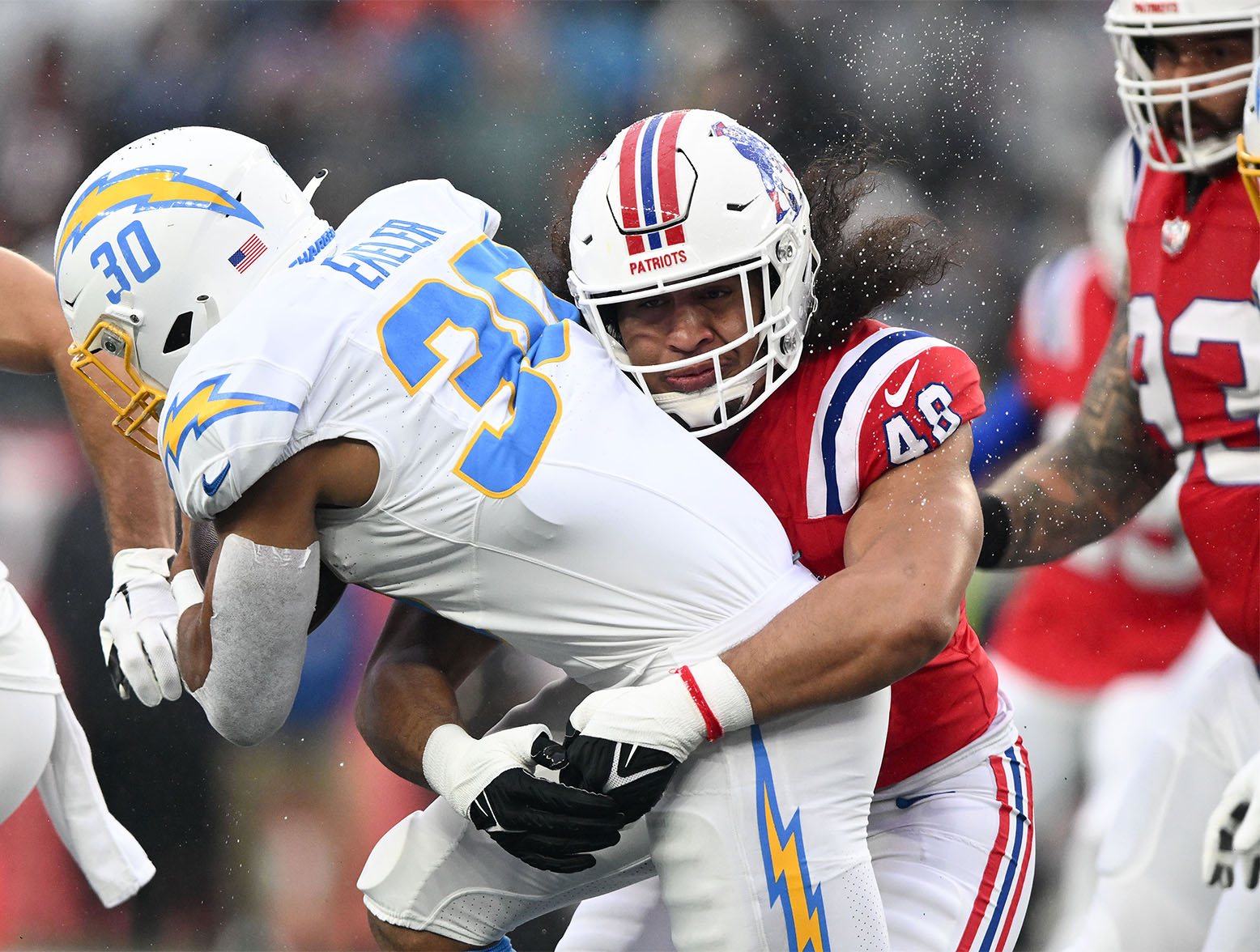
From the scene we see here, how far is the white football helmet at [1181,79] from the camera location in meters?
2.29

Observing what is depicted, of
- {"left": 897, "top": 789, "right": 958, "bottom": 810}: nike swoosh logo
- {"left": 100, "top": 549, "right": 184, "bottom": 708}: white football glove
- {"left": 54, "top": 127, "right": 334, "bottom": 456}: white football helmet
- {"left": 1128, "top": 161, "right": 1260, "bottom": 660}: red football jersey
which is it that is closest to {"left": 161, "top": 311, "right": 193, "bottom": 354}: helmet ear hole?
{"left": 54, "top": 127, "right": 334, "bottom": 456}: white football helmet

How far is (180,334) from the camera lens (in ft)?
5.23

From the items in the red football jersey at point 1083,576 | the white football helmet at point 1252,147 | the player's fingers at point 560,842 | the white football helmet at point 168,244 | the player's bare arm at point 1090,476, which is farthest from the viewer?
the red football jersey at point 1083,576

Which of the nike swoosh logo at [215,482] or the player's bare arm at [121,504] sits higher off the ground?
the nike swoosh logo at [215,482]

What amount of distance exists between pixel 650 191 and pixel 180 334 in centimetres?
56

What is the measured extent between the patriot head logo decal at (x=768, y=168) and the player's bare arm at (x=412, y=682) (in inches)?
26.3

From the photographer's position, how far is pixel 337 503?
1.42 metres

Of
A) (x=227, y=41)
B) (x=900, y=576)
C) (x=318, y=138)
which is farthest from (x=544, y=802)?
(x=227, y=41)

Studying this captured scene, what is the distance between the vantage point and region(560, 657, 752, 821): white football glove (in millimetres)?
1387

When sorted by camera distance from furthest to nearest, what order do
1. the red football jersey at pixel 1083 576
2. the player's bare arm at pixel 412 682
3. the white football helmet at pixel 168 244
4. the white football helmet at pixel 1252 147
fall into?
the red football jersey at pixel 1083 576 → the white football helmet at pixel 1252 147 → the player's bare arm at pixel 412 682 → the white football helmet at pixel 168 244

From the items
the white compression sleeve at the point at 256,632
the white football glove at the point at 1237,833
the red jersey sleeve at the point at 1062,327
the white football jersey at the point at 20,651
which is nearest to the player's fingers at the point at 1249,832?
the white football glove at the point at 1237,833

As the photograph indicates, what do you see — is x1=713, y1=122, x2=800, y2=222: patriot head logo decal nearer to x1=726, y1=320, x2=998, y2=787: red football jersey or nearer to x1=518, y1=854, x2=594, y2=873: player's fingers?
x1=726, y1=320, x2=998, y2=787: red football jersey

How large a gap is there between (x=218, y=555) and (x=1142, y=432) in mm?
1840

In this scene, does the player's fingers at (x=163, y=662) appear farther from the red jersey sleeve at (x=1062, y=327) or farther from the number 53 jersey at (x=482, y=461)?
the red jersey sleeve at (x=1062, y=327)
